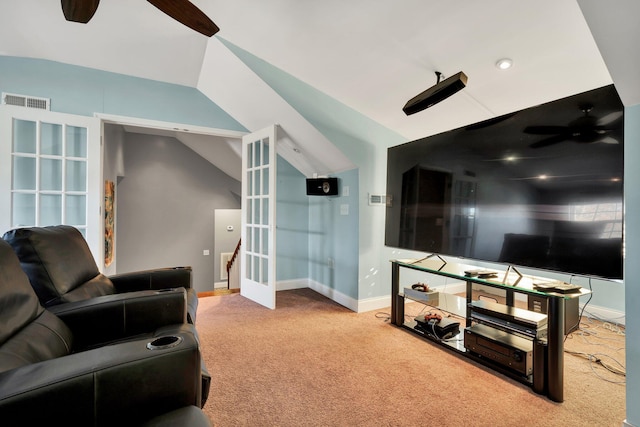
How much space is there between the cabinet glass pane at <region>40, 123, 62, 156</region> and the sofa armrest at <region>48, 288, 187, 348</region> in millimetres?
2299

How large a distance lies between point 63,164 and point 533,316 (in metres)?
4.28

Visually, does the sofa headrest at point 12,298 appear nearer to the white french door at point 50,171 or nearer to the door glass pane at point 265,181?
the white french door at point 50,171

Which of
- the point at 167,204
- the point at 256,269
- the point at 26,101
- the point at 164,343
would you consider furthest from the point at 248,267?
the point at 167,204

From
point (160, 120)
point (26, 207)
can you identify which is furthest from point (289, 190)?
point (26, 207)

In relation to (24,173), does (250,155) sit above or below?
above

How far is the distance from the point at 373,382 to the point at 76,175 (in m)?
3.41

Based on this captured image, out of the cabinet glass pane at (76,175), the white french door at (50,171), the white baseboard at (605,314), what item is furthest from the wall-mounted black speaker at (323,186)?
the white baseboard at (605,314)

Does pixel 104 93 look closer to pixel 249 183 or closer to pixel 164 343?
pixel 249 183

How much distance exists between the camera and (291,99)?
3072mm

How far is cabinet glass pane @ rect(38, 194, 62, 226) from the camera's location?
2.98 m

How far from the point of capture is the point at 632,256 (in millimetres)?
1425

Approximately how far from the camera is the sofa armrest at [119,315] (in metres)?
1.46

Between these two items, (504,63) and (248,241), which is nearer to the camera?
(504,63)

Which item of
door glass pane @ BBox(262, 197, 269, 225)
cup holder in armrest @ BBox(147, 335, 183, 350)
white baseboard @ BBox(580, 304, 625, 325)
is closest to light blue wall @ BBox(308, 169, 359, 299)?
door glass pane @ BBox(262, 197, 269, 225)
